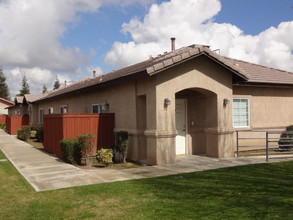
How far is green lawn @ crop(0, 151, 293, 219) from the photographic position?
534 cm

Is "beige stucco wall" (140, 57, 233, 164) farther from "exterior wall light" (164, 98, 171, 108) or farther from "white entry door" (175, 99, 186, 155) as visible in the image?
"white entry door" (175, 99, 186, 155)

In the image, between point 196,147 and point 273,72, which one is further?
point 273,72

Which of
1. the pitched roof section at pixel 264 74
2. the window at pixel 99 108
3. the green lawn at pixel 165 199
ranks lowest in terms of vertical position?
the green lawn at pixel 165 199

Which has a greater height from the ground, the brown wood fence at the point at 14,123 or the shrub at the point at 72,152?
the brown wood fence at the point at 14,123

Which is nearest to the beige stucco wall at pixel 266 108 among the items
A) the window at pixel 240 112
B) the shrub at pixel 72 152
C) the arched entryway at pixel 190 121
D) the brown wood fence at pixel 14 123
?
the window at pixel 240 112

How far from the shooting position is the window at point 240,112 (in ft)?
44.0

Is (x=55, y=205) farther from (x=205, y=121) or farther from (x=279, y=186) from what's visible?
(x=205, y=121)

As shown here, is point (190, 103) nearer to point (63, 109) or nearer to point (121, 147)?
point (121, 147)

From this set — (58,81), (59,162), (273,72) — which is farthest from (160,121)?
(58,81)

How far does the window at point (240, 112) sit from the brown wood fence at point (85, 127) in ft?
17.8

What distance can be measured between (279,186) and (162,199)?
2961 mm

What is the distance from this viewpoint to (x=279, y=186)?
7.10 m

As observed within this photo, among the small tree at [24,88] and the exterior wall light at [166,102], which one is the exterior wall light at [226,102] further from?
the small tree at [24,88]

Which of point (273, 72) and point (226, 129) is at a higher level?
point (273, 72)
